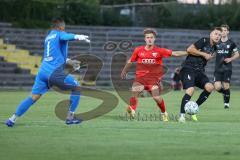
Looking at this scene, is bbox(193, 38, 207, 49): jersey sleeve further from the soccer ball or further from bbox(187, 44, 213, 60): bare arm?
the soccer ball

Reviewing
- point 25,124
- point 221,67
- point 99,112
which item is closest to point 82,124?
point 25,124

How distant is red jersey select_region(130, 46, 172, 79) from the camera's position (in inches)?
658

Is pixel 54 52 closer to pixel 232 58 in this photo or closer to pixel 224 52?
pixel 232 58

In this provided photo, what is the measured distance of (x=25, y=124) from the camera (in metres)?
14.9

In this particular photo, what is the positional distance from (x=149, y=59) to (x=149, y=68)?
0.40 metres

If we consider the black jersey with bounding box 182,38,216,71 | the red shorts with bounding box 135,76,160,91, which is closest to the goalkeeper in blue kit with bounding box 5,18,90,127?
the red shorts with bounding box 135,76,160,91

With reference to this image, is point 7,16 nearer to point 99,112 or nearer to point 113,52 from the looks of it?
point 113,52

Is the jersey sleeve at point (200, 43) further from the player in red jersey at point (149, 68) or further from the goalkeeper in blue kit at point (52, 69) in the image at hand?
the goalkeeper in blue kit at point (52, 69)

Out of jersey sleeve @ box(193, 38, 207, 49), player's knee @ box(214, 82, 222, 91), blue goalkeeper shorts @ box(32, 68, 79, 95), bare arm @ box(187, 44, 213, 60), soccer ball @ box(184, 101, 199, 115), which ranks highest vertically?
jersey sleeve @ box(193, 38, 207, 49)

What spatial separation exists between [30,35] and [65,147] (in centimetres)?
2991

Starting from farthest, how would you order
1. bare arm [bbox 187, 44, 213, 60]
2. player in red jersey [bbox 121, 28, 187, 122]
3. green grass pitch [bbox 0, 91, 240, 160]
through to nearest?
player in red jersey [bbox 121, 28, 187, 122], bare arm [bbox 187, 44, 213, 60], green grass pitch [bbox 0, 91, 240, 160]

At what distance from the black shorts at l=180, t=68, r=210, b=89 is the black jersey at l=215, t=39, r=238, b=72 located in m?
6.50

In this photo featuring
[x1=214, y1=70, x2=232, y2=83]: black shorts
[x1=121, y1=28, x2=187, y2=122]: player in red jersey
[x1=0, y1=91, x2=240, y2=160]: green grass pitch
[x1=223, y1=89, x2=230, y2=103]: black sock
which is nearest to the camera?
[x1=0, y1=91, x2=240, y2=160]: green grass pitch

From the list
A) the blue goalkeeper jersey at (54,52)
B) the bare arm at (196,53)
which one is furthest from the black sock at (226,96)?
the blue goalkeeper jersey at (54,52)
